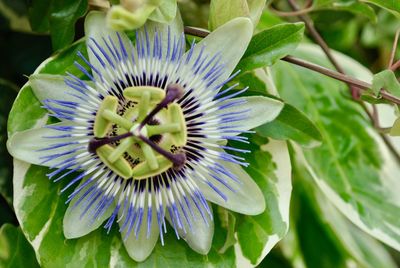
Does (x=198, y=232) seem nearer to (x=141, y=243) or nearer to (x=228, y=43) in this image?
(x=141, y=243)

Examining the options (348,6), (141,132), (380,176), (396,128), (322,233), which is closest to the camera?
(141,132)

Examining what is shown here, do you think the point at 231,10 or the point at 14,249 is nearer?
the point at 231,10

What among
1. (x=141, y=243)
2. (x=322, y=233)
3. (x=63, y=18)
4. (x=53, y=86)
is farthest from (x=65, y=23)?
(x=322, y=233)

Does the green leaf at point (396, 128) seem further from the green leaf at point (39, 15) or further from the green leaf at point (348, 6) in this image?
the green leaf at point (39, 15)

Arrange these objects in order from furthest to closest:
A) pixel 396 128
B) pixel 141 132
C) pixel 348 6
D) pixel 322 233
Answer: pixel 322 233 < pixel 348 6 < pixel 396 128 < pixel 141 132

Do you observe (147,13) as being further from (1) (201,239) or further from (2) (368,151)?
(2) (368,151)

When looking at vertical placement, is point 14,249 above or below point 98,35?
below

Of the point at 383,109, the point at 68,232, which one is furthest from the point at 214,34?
the point at 383,109

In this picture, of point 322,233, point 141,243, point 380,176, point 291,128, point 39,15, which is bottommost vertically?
point 322,233
